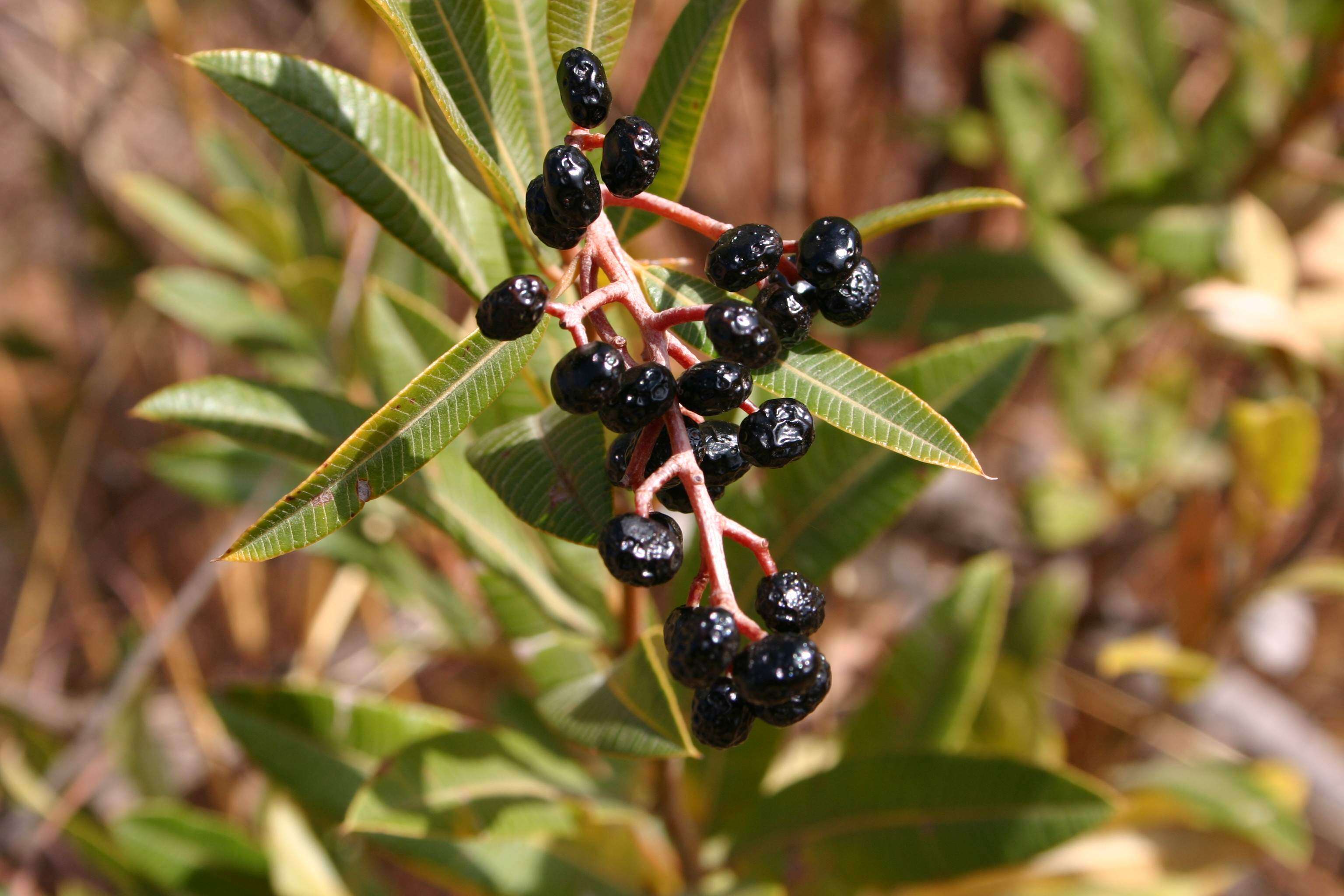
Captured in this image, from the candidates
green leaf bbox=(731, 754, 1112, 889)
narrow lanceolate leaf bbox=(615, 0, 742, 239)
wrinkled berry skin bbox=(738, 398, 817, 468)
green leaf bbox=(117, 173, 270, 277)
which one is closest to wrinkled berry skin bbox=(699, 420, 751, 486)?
wrinkled berry skin bbox=(738, 398, 817, 468)

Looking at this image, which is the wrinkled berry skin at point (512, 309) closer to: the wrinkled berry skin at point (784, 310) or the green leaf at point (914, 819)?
the wrinkled berry skin at point (784, 310)

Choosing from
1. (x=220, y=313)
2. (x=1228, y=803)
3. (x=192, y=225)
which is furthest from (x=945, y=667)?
(x=192, y=225)

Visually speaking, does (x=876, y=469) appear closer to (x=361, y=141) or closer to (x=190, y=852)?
(x=361, y=141)

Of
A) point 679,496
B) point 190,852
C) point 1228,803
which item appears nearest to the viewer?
point 679,496

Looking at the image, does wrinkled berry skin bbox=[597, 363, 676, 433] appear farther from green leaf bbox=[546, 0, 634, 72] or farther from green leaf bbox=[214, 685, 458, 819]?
green leaf bbox=[214, 685, 458, 819]

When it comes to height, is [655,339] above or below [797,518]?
below

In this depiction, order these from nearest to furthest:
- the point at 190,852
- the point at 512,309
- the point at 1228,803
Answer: the point at 512,309
the point at 190,852
the point at 1228,803

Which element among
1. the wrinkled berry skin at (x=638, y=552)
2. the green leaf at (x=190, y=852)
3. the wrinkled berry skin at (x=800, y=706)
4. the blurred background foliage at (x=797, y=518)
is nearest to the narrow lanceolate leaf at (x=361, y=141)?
the blurred background foliage at (x=797, y=518)

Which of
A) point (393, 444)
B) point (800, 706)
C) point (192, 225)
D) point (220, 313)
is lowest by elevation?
point (800, 706)
